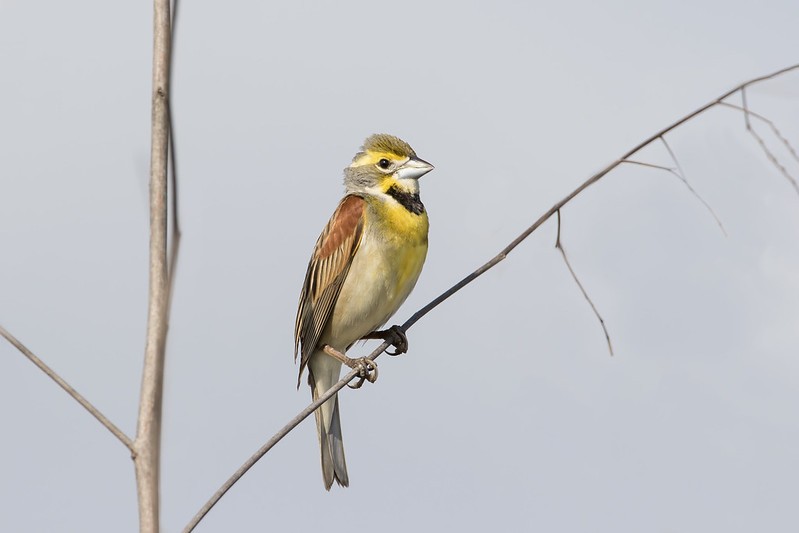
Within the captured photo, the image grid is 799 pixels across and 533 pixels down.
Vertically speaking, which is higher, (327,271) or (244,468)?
(327,271)

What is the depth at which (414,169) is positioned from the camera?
19.9ft

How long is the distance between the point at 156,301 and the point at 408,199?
410 cm

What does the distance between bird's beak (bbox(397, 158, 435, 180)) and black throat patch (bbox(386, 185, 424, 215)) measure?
0.09 metres

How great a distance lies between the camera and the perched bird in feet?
19.1

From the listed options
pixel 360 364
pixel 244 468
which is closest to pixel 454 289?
pixel 244 468

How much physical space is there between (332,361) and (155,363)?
4437 millimetres

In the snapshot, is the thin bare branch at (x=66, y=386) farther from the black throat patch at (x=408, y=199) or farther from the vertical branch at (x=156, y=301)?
the black throat patch at (x=408, y=199)

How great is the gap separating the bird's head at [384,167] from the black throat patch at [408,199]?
0.02 metres

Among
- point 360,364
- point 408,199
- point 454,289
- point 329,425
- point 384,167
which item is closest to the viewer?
point 454,289

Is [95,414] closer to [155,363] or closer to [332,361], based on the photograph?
[155,363]

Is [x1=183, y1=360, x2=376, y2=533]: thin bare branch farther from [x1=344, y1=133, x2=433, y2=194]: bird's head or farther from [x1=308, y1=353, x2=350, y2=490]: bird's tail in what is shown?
[x1=308, y1=353, x2=350, y2=490]: bird's tail

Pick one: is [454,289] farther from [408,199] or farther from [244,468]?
[408,199]

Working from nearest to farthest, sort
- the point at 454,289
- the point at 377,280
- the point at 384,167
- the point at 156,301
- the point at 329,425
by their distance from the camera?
the point at 156,301 < the point at 454,289 < the point at 377,280 < the point at 384,167 < the point at 329,425

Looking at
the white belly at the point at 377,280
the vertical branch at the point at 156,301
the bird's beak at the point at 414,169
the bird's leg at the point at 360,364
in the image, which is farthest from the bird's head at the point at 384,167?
the vertical branch at the point at 156,301
